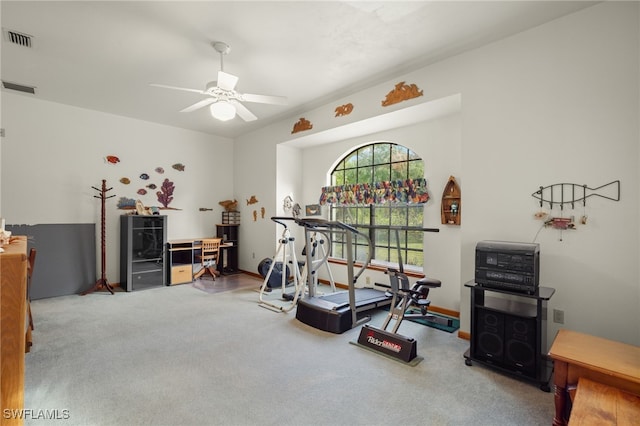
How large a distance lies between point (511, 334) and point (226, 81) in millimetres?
3488

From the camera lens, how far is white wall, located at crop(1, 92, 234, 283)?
185 inches

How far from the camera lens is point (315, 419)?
206 centimetres

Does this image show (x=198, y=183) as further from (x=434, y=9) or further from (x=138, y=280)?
(x=434, y=9)

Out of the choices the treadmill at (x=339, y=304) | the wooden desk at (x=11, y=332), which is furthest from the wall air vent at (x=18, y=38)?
the treadmill at (x=339, y=304)

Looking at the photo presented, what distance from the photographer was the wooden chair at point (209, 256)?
6.16 m

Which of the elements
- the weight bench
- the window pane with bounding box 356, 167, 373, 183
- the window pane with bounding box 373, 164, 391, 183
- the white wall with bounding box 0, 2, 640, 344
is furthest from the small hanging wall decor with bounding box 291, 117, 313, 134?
the weight bench

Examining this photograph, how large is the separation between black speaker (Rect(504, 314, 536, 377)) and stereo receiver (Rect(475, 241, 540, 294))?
0.26 meters

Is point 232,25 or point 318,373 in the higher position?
point 232,25

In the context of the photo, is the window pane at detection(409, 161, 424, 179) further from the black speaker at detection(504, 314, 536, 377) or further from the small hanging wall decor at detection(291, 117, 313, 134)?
the black speaker at detection(504, 314, 536, 377)

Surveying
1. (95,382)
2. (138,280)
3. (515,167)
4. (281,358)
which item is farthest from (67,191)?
(515,167)

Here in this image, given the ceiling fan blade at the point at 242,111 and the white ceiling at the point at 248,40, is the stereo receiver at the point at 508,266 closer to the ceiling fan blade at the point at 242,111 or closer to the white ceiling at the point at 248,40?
the white ceiling at the point at 248,40

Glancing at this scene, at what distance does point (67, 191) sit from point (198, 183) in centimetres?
223

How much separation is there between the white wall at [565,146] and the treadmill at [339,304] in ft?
3.83

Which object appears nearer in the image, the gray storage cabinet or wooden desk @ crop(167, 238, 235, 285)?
the gray storage cabinet
